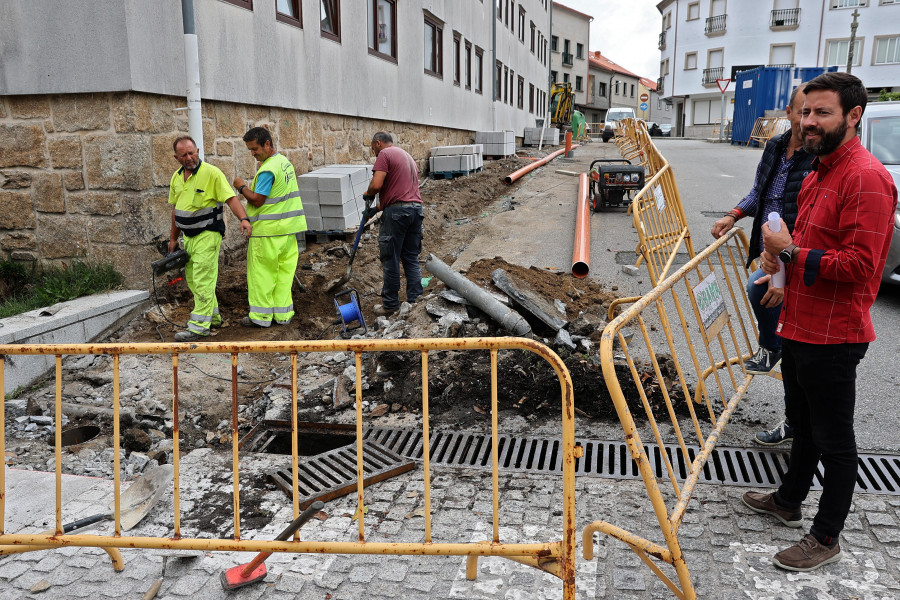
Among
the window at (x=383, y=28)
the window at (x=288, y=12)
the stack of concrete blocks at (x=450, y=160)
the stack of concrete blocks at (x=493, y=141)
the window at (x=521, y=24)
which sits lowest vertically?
the stack of concrete blocks at (x=450, y=160)

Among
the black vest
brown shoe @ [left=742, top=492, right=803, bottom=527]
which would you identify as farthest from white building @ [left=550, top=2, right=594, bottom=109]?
brown shoe @ [left=742, top=492, right=803, bottom=527]

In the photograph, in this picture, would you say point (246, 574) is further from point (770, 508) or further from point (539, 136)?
point (539, 136)

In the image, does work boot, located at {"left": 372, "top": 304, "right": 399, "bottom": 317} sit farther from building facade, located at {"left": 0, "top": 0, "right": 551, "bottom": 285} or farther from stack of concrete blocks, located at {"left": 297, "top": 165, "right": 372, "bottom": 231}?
stack of concrete blocks, located at {"left": 297, "top": 165, "right": 372, "bottom": 231}

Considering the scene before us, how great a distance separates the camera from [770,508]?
3.47m

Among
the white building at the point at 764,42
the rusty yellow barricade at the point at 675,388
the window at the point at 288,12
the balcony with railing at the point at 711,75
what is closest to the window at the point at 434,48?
the window at the point at 288,12

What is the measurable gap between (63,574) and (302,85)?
8.65 meters

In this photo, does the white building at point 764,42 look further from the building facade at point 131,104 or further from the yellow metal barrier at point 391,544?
the yellow metal barrier at point 391,544

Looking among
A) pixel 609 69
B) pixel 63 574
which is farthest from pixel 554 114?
pixel 609 69

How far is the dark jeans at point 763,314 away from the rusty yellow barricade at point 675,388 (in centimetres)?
9

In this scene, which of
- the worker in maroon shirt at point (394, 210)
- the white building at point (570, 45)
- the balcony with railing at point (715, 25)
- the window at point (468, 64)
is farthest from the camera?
the white building at point (570, 45)

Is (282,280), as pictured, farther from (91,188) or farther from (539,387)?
(539,387)

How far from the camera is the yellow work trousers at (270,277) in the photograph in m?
7.17

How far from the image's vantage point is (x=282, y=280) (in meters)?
7.40

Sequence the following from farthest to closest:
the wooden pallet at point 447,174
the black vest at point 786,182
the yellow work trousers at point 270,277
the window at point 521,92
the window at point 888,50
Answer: the window at point 888,50 < the window at point 521,92 < the wooden pallet at point 447,174 < the yellow work trousers at point 270,277 < the black vest at point 786,182
